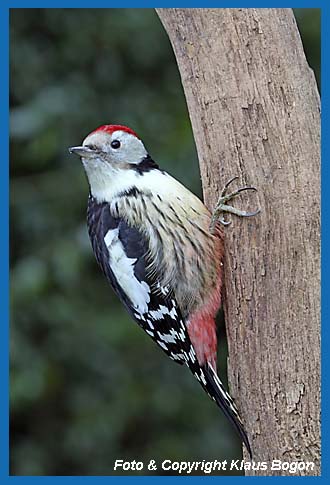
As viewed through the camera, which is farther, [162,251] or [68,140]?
[68,140]

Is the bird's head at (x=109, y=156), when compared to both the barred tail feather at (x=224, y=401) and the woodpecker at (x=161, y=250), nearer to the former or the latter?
the woodpecker at (x=161, y=250)

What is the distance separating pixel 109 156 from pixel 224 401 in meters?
0.78

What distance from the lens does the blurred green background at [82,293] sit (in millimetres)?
3824

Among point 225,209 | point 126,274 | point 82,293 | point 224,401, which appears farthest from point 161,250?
point 82,293

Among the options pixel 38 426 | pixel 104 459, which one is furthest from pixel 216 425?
pixel 38 426

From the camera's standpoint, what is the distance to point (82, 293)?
3939mm

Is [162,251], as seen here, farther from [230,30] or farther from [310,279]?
[230,30]

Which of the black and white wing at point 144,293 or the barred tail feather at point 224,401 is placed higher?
the black and white wing at point 144,293

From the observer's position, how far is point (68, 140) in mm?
3877

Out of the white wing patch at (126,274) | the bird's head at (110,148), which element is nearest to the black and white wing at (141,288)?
the white wing patch at (126,274)

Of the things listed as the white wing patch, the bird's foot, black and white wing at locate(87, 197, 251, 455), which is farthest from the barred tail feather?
the bird's foot

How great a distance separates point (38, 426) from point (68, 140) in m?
1.30

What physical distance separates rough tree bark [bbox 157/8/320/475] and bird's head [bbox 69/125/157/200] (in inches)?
10.9

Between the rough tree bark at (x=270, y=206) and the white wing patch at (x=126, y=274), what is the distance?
0.27 m
